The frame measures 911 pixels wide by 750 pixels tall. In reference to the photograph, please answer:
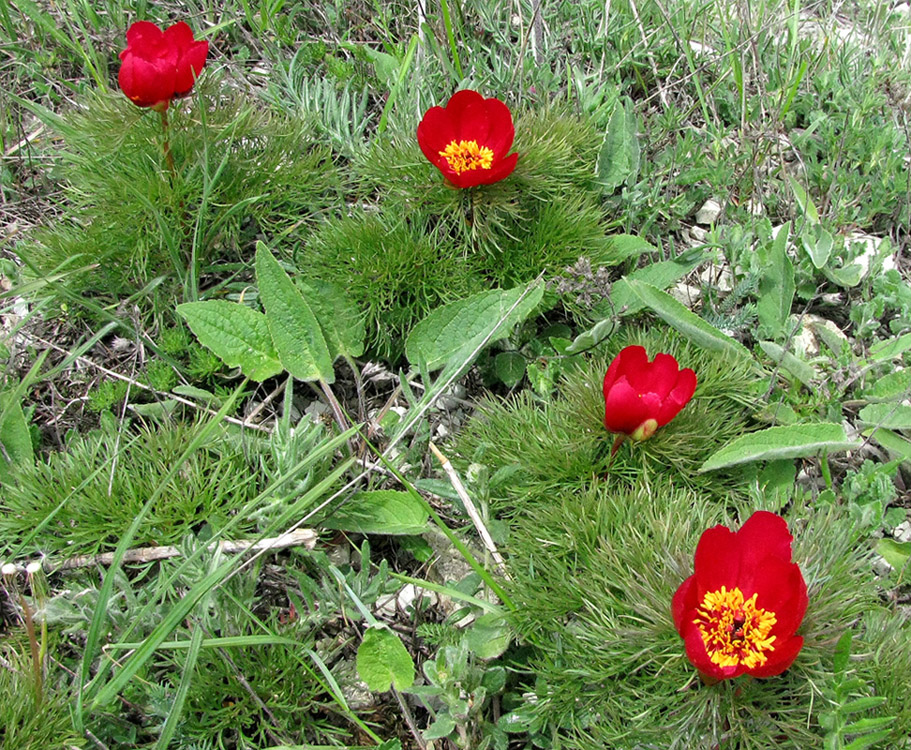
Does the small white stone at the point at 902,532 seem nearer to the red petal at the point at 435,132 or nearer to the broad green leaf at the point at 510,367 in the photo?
the broad green leaf at the point at 510,367

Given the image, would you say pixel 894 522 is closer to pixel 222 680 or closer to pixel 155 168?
pixel 222 680

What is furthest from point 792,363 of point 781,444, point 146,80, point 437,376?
point 146,80

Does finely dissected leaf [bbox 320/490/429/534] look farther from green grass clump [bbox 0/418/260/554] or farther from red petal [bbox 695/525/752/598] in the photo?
red petal [bbox 695/525/752/598]

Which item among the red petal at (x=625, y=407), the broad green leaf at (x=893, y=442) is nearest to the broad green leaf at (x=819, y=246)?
the broad green leaf at (x=893, y=442)

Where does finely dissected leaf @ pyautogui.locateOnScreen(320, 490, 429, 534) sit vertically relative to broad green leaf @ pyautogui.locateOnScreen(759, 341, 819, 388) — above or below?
below

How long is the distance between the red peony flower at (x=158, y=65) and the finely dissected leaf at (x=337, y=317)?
2.10 feet

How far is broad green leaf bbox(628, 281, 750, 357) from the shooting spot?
209cm

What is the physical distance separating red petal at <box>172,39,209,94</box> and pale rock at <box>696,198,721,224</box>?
1.63 metres

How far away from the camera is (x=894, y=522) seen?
1.98 metres

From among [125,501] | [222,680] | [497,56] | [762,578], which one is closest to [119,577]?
[125,501]

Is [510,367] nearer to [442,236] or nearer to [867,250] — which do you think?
[442,236]

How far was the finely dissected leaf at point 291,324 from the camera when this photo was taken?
2.15 meters

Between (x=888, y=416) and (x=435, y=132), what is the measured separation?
4.61 ft

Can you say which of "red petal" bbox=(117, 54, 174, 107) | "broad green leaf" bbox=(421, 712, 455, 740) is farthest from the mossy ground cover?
"red petal" bbox=(117, 54, 174, 107)
